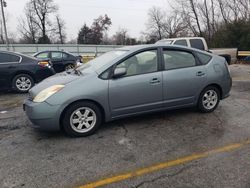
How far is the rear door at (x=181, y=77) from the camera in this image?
16.5 feet

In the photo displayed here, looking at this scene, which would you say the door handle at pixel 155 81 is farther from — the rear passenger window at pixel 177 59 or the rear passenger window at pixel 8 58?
the rear passenger window at pixel 8 58

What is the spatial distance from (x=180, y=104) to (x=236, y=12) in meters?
36.7

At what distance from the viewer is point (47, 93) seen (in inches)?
169

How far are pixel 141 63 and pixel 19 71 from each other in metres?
5.11

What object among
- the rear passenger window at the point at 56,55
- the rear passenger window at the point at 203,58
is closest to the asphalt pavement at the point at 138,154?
the rear passenger window at the point at 203,58

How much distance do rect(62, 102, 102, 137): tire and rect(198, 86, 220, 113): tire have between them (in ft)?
7.28

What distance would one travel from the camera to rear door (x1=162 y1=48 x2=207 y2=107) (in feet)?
16.5

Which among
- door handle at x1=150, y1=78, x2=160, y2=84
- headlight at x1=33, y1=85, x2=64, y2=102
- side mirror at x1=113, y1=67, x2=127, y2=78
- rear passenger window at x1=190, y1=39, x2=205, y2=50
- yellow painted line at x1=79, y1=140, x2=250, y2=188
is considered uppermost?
rear passenger window at x1=190, y1=39, x2=205, y2=50

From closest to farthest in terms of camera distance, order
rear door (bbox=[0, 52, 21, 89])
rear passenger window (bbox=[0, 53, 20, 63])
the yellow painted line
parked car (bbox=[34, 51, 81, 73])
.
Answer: the yellow painted line
rear door (bbox=[0, 52, 21, 89])
rear passenger window (bbox=[0, 53, 20, 63])
parked car (bbox=[34, 51, 81, 73])

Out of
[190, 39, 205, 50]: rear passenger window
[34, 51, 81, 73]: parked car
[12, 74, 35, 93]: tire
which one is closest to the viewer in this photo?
[12, 74, 35, 93]: tire

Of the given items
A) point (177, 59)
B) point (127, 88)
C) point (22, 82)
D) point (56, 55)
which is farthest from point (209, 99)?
point (56, 55)

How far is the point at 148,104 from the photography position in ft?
16.0

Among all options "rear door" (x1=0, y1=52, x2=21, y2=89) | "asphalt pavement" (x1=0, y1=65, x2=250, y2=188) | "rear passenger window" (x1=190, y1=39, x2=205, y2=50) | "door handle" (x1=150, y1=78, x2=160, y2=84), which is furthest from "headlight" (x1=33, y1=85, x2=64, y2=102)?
"rear passenger window" (x1=190, y1=39, x2=205, y2=50)

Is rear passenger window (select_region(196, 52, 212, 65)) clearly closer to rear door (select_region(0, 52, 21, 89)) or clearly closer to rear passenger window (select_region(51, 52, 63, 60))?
rear door (select_region(0, 52, 21, 89))
